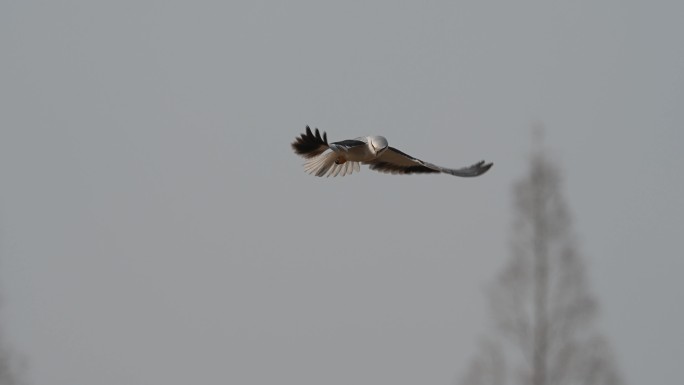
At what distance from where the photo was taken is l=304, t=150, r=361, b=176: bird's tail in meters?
22.9

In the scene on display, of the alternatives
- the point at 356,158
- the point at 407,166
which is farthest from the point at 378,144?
the point at 407,166

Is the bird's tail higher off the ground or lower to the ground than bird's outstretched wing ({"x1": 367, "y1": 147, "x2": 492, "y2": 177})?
lower

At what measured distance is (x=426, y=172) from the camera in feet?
77.8

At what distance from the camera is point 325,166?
2295 cm

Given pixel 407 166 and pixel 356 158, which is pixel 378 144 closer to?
pixel 356 158

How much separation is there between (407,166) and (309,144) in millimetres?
1473

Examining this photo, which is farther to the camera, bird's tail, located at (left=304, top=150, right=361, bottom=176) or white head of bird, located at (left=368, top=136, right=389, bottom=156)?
bird's tail, located at (left=304, top=150, right=361, bottom=176)

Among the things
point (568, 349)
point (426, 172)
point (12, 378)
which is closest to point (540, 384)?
point (568, 349)

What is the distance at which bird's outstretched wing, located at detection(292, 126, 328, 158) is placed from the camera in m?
22.4

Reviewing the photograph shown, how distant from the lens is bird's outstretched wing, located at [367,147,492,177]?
22.6 m

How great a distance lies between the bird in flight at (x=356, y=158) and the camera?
2225 cm

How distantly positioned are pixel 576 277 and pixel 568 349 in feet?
2.74

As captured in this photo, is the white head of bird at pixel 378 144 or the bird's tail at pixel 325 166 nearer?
the white head of bird at pixel 378 144

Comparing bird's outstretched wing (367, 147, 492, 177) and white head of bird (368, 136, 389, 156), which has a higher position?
bird's outstretched wing (367, 147, 492, 177)
